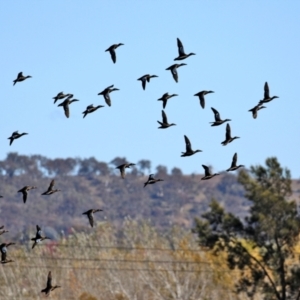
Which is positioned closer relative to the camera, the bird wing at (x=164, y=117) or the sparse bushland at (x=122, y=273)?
the bird wing at (x=164, y=117)

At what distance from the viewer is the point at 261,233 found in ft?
244

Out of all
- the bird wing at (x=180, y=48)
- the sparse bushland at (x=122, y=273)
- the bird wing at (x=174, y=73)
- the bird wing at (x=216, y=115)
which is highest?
the bird wing at (x=180, y=48)

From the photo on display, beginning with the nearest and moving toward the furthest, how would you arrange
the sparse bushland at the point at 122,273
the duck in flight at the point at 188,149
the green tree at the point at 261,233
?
the duck in flight at the point at 188,149, the green tree at the point at 261,233, the sparse bushland at the point at 122,273

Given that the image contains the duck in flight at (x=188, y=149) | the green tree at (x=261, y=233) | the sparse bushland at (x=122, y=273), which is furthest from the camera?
the sparse bushland at (x=122, y=273)

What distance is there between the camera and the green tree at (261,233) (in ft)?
242

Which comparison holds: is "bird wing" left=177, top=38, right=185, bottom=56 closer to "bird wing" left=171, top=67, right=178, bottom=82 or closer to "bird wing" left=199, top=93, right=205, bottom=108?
"bird wing" left=171, top=67, right=178, bottom=82

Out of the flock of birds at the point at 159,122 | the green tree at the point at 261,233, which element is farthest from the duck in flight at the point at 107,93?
the green tree at the point at 261,233

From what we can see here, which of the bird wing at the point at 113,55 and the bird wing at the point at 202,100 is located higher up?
the bird wing at the point at 113,55

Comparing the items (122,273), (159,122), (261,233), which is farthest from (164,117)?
(122,273)

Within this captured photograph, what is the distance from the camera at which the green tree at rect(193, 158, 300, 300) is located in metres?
73.6

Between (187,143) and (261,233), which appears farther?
(261,233)

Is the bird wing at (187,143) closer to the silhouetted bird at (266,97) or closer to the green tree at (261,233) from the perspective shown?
the silhouetted bird at (266,97)

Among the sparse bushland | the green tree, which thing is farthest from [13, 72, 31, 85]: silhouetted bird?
the sparse bushland

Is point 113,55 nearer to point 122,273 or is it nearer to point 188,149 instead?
point 188,149
